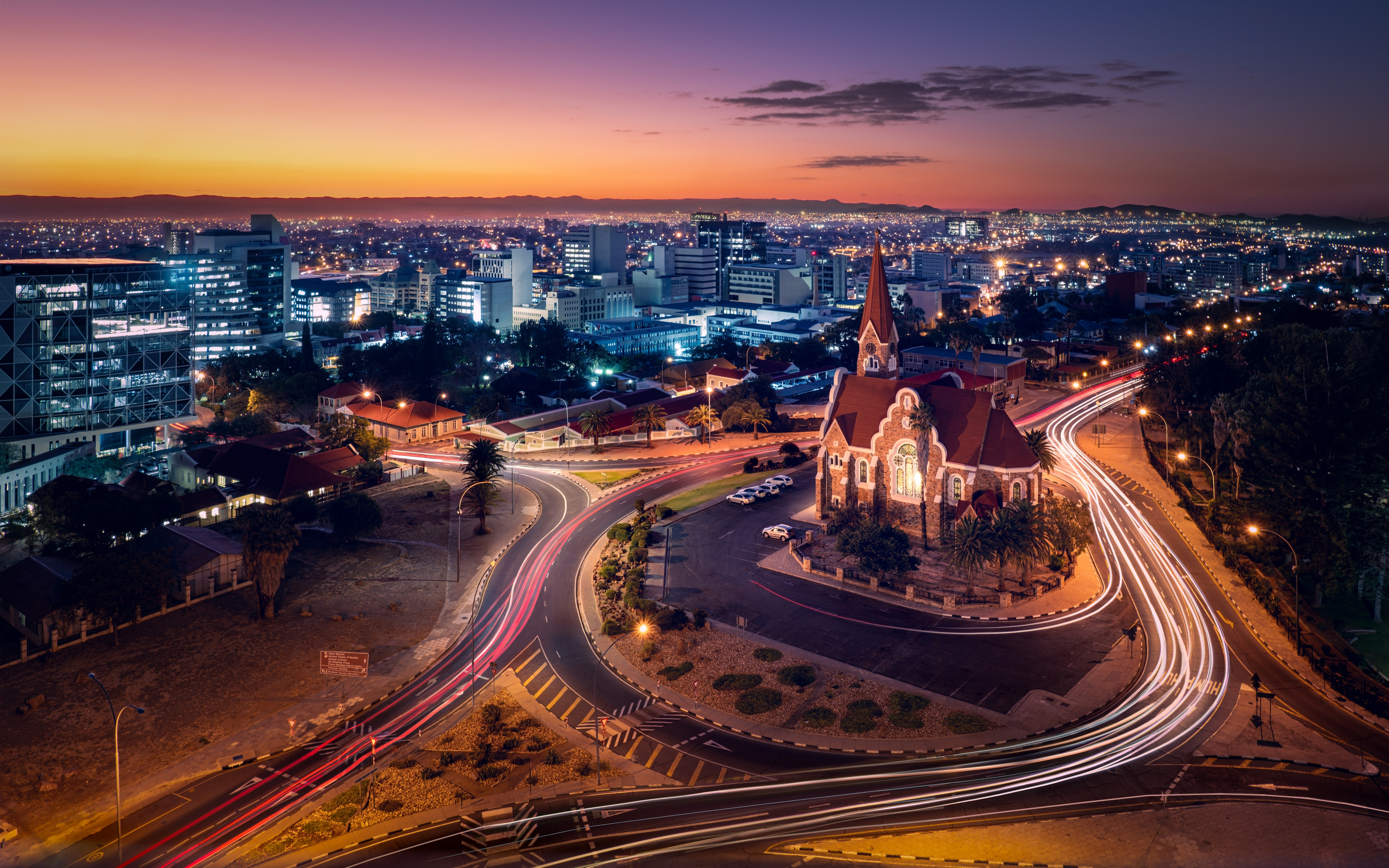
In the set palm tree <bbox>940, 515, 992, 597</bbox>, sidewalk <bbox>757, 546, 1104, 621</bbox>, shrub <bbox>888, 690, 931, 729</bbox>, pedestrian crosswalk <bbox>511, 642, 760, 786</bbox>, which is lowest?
pedestrian crosswalk <bbox>511, 642, 760, 786</bbox>

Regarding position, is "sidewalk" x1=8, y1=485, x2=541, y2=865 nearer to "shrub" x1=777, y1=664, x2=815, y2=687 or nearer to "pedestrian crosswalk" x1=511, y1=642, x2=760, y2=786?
"pedestrian crosswalk" x1=511, y1=642, x2=760, y2=786

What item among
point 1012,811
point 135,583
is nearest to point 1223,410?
point 1012,811

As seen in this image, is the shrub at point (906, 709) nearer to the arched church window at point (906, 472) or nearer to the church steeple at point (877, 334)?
the arched church window at point (906, 472)

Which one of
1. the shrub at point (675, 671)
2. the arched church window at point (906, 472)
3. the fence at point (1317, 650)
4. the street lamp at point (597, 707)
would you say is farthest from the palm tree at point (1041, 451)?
the street lamp at point (597, 707)

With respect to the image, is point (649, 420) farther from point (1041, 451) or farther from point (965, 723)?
point (965, 723)

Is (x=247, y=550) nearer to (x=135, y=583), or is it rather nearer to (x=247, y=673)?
(x=135, y=583)

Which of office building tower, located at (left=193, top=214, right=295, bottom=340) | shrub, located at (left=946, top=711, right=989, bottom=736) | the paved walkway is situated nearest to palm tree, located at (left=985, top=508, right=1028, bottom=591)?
shrub, located at (left=946, top=711, right=989, bottom=736)
